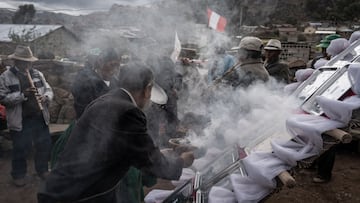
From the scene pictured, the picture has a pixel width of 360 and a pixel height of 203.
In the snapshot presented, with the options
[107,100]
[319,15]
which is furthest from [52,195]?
[319,15]

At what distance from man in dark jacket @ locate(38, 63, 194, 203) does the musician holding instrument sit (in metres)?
2.84

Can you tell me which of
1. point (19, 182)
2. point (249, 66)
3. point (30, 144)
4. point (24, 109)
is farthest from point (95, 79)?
point (19, 182)

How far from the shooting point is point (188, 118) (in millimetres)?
5367

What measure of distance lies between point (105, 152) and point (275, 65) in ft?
10.9

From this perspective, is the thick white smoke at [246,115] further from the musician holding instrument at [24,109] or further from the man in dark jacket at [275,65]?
the musician holding instrument at [24,109]

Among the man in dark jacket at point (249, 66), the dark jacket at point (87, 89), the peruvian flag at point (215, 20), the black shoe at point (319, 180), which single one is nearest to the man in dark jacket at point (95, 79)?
the dark jacket at point (87, 89)

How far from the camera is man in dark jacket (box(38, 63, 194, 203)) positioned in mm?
2049

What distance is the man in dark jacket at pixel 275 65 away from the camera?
4582mm

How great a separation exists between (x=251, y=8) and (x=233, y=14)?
3.07 ft

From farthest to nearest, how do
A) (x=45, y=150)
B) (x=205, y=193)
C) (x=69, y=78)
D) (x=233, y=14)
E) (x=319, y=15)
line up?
(x=319, y=15)
(x=69, y=78)
(x=233, y=14)
(x=45, y=150)
(x=205, y=193)

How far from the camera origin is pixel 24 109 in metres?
4.67

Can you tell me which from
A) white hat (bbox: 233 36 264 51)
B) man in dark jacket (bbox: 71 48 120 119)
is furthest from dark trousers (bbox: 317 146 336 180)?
man in dark jacket (bbox: 71 48 120 119)

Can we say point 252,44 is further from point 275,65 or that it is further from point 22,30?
point 22,30

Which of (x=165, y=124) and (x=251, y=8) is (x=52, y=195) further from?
(x=251, y=8)
